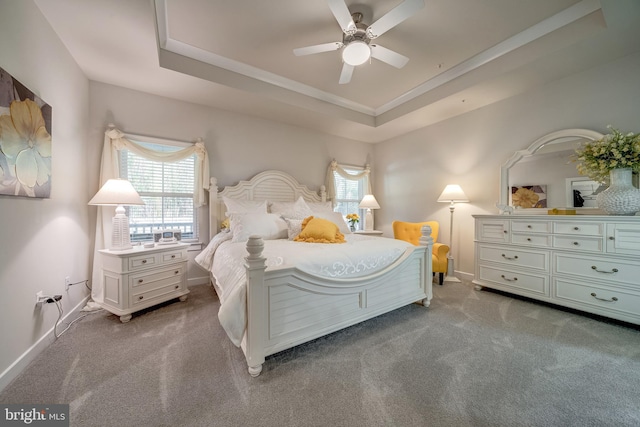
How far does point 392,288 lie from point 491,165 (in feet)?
8.37

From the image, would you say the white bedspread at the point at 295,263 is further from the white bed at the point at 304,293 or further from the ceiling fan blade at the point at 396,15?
the ceiling fan blade at the point at 396,15

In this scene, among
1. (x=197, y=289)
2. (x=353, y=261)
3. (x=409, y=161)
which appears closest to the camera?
(x=353, y=261)

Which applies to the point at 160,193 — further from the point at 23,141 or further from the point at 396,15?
the point at 396,15

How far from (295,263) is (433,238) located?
8.73ft

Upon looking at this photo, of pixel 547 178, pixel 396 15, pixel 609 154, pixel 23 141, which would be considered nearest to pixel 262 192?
pixel 23 141

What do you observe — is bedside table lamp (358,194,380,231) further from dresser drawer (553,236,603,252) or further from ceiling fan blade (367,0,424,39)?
ceiling fan blade (367,0,424,39)

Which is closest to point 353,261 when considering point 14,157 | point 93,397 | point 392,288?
point 392,288

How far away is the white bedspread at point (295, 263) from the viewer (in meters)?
1.48

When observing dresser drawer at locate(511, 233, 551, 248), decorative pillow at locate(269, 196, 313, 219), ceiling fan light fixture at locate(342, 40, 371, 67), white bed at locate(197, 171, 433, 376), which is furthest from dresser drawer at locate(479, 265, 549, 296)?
ceiling fan light fixture at locate(342, 40, 371, 67)

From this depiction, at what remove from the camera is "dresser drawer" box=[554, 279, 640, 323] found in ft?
6.80

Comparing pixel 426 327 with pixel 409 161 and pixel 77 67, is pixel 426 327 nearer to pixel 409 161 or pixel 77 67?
pixel 409 161

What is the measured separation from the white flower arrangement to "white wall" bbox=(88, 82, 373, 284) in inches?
133

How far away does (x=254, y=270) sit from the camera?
4.83 ft

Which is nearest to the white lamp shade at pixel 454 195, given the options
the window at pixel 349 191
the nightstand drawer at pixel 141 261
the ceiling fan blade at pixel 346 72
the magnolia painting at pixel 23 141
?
the window at pixel 349 191
